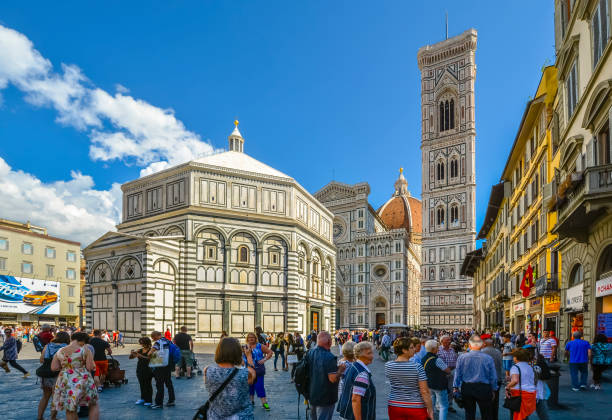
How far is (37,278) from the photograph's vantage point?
193ft

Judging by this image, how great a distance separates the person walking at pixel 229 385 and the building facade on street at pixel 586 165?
11.1 meters

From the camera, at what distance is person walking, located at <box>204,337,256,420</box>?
514 cm

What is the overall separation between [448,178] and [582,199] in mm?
68721

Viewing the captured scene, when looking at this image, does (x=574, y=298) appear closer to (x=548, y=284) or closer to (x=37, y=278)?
(x=548, y=284)

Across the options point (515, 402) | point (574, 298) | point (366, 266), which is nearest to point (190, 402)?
point (515, 402)

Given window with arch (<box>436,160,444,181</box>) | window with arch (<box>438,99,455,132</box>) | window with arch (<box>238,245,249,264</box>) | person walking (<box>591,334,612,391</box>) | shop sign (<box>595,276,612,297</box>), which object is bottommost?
person walking (<box>591,334,612,391</box>)

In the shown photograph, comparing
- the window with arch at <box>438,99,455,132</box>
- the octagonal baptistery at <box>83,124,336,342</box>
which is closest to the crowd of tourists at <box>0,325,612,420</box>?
the octagonal baptistery at <box>83,124,336,342</box>

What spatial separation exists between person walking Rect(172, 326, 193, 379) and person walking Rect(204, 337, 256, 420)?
38.9 feet

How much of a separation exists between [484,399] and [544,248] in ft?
57.0

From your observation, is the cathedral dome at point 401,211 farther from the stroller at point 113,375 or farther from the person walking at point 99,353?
the person walking at point 99,353

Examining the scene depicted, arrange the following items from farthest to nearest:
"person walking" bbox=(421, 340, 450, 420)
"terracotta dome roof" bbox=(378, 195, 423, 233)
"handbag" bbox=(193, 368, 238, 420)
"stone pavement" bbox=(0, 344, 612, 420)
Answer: "terracotta dome roof" bbox=(378, 195, 423, 233) → "stone pavement" bbox=(0, 344, 612, 420) → "person walking" bbox=(421, 340, 450, 420) → "handbag" bbox=(193, 368, 238, 420)

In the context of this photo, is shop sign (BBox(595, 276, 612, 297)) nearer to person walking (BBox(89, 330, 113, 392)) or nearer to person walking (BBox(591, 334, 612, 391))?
person walking (BBox(591, 334, 612, 391))

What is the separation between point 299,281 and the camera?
1714 inches

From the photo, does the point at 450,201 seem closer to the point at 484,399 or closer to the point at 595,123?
the point at 595,123
